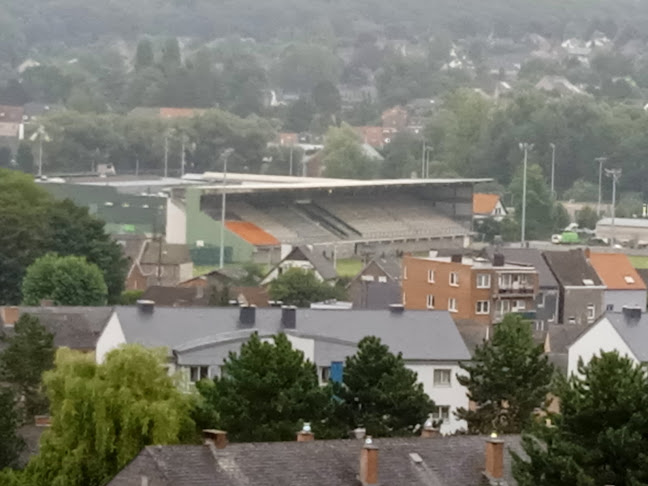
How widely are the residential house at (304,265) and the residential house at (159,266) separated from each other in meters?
2.77

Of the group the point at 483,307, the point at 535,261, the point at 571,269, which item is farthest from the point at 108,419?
the point at 571,269

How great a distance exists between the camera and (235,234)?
7344cm

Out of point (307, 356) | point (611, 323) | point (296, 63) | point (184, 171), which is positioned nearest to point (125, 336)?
point (307, 356)

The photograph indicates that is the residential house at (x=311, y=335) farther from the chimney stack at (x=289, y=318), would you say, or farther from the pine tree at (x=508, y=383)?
the pine tree at (x=508, y=383)

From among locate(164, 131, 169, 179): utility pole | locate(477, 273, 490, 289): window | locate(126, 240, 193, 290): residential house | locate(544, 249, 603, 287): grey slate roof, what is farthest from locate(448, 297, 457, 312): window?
locate(164, 131, 169, 179): utility pole

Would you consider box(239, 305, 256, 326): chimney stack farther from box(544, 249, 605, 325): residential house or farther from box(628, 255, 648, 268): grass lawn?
box(628, 255, 648, 268): grass lawn

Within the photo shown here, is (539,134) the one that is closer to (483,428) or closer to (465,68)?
(465,68)

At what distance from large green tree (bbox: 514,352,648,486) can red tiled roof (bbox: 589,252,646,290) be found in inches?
1308

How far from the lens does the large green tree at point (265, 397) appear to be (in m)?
25.0

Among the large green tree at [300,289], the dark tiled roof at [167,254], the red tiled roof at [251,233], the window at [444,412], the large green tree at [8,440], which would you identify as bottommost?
the large green tree at [8,440]

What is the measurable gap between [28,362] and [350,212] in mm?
47116

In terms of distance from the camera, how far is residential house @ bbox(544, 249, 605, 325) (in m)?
51.1

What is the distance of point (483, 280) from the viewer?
47.2 meters

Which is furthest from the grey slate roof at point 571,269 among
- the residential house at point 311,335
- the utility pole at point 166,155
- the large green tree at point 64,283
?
the utility pole at point 166,155
